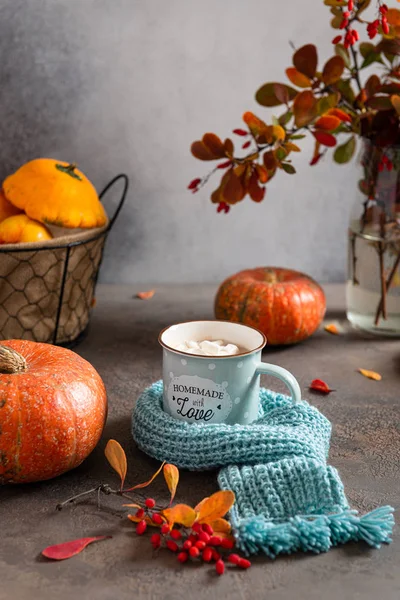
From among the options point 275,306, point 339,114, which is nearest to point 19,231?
point 275,306

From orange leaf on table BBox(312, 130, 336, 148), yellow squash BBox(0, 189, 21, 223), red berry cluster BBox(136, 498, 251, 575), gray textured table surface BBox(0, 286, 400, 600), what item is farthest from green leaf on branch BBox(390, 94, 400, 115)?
red berry cluster BBox(136, 498, 251, 575)

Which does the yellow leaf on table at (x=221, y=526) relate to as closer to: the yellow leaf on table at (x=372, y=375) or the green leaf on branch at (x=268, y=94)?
the yellow leaf on table at (x=372, y=375)

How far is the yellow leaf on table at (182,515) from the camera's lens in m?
0.67

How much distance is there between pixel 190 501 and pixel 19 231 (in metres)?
0.53

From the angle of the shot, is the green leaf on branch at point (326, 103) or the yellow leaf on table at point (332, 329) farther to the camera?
the yellow leaf on table at point (332, 329)

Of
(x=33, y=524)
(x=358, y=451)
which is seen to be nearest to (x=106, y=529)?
(x=33, y=524)

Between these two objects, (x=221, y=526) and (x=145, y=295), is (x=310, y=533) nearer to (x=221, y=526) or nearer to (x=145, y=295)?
(x=221, y=526)

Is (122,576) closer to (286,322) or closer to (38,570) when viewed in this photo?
(38,570)

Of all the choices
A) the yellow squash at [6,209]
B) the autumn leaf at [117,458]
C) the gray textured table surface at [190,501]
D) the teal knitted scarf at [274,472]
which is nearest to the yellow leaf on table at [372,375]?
the gray textured table surface at [190,501]

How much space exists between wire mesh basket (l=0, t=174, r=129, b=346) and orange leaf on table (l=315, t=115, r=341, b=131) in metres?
0.39

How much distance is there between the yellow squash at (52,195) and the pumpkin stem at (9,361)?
368 millimetres

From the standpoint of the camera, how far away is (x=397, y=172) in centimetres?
119

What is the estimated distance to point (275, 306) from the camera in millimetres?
1203

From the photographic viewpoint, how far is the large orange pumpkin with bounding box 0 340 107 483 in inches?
29.3
